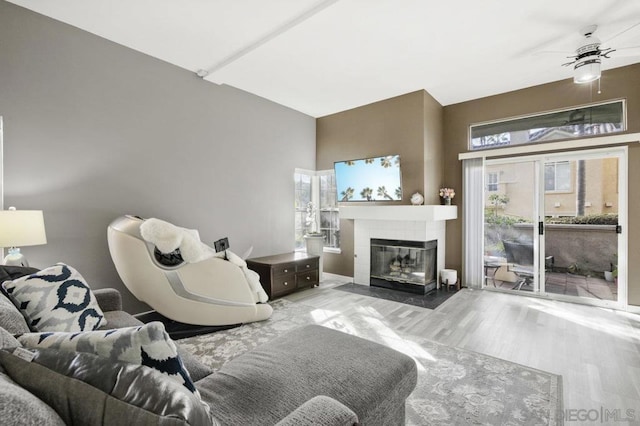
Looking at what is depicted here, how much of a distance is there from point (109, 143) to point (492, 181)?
5.10 m

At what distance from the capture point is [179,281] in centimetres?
279

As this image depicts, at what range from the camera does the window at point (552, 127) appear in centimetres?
376

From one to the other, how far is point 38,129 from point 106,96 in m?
0.68

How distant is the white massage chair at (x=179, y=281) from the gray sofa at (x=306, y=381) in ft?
3.56

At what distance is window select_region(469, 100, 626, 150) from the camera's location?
3764 millimetres

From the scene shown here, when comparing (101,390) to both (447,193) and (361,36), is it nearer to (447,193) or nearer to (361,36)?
(361,36)

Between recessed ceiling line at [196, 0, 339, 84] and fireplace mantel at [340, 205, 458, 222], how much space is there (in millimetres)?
2689

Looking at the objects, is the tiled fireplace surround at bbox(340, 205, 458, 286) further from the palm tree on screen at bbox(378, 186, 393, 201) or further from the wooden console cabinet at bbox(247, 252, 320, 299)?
the wooden console cabinet at bbox(247, 252, 320, 299)

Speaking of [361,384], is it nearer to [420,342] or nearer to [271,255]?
[420,342]

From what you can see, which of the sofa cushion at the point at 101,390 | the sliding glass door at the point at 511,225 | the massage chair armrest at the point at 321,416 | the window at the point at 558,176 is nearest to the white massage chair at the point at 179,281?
the sofa cushion at the point at 101,390

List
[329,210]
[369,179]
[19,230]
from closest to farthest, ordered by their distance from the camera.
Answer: [19,230] < [369,179] < [329,210]

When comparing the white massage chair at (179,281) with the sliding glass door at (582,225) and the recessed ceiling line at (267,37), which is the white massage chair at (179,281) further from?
the sliding glass door at (582,225)

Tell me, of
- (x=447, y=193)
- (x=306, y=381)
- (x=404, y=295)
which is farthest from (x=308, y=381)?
(x=447, y=193)

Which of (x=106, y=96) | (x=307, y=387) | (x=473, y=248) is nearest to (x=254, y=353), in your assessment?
(x=307, y=387)
